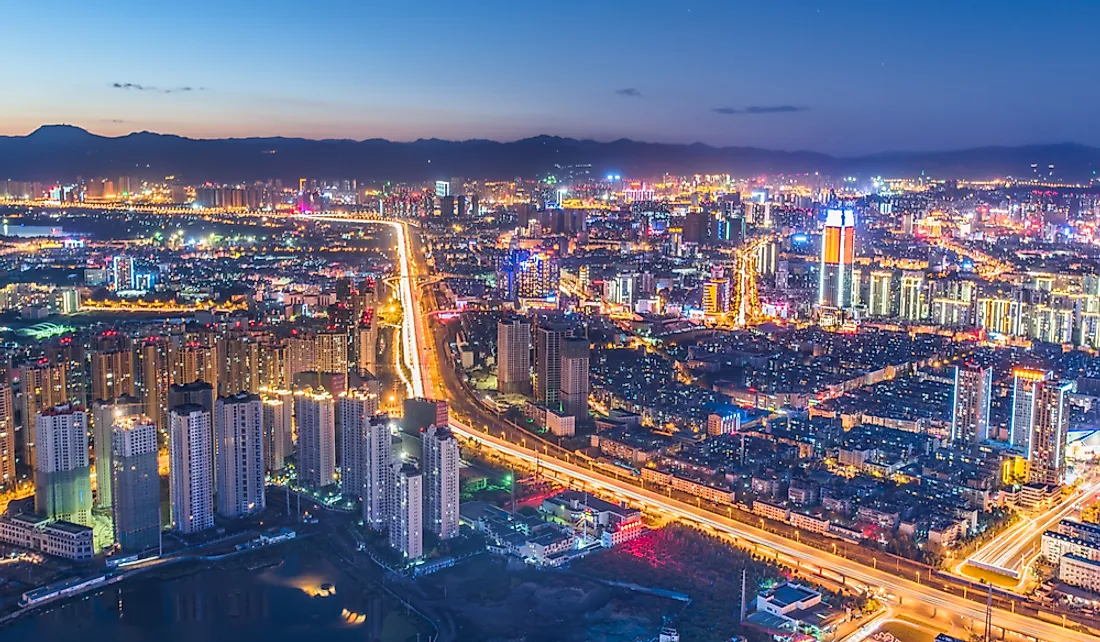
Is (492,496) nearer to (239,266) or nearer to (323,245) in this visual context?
(239,266)

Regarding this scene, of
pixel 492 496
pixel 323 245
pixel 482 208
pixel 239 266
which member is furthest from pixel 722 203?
pixel 492 496

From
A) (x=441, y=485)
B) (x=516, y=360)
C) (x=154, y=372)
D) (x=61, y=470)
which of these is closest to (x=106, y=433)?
(x=61, y=470)

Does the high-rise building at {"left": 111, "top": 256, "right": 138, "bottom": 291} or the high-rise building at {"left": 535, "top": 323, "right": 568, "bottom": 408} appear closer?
the high-rise building at {"left": 535, "top": 323, "right": 568, "bottom": 408}

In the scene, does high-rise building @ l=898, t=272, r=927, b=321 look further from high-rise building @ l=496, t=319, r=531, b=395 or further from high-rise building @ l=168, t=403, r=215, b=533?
high-rise building @ l=168, t=403, r=215, b=533

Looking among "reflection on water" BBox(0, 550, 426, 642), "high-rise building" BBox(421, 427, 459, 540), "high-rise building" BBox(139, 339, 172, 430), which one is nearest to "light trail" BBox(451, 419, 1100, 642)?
"high-rise building" BBox(421, 427, 459, 540)

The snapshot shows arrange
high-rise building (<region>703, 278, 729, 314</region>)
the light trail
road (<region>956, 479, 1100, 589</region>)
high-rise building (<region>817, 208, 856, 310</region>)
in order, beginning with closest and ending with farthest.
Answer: the light trail < road (<region>956, 479, 1100, 589</region>) < high-rise building (<region>703, 278, 729, 314</region>) < high-rise building (<region>817, 208, 856, 310</region>)

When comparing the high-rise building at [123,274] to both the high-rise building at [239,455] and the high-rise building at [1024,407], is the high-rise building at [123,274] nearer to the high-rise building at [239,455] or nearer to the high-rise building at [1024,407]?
the high-rise building at [239,455]

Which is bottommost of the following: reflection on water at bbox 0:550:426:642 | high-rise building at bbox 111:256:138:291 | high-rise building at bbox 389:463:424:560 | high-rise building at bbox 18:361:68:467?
reflection on water at bbox 0:550:426:642
